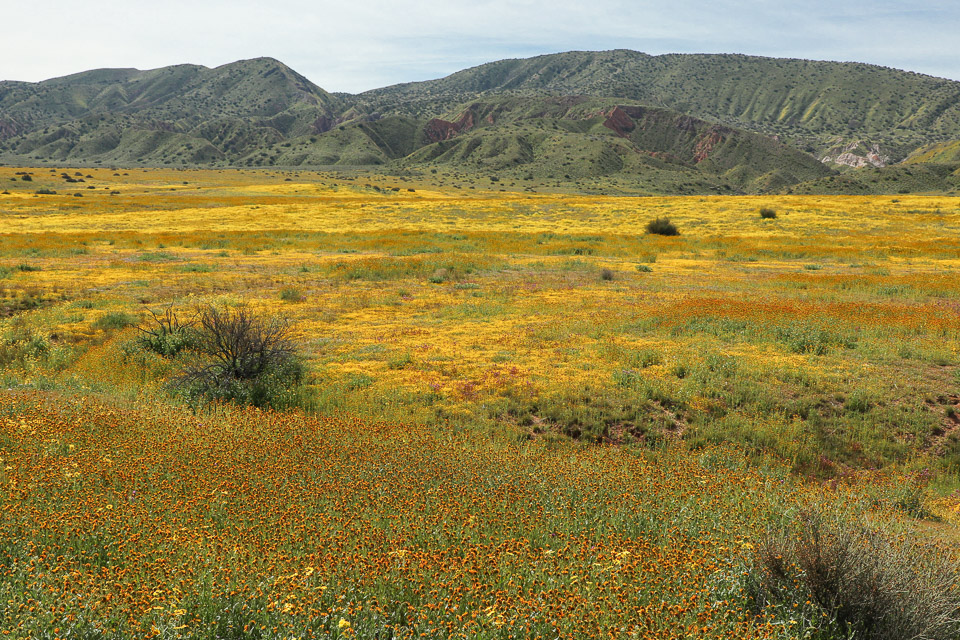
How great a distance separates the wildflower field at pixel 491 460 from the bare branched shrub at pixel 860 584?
30 millimetres

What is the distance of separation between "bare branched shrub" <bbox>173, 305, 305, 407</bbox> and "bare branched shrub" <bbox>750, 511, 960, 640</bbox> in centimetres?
894

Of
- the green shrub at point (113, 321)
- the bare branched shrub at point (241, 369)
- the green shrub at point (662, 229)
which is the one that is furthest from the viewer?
the green shrub at point (662, 229)

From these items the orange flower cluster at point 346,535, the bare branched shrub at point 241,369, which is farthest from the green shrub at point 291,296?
the orange flower cluster at point 346,535

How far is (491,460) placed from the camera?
7477mm

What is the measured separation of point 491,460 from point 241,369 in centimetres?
652

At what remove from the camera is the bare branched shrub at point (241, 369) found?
10.7m

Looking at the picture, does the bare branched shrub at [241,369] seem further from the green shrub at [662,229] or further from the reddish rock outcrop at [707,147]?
the reddish rock outcrop at [707,147]

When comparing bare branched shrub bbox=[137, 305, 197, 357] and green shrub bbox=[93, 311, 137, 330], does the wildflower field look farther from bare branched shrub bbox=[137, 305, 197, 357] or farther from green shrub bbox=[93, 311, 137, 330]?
bare branched shrub bbox=[137, 305, 197, 357]

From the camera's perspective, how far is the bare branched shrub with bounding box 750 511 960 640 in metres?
4.29

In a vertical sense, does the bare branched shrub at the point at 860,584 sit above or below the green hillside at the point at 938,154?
below

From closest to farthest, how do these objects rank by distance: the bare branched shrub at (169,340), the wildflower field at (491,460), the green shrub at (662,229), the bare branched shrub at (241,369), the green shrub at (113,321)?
1. the wildflower field at (491,460)
2. the bare branched shrub at (241,369)
3. the bare branched shrub at (169,340)
4. the green shrub at (113,321)
5. the green shrub at (662,229)

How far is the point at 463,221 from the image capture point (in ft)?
178

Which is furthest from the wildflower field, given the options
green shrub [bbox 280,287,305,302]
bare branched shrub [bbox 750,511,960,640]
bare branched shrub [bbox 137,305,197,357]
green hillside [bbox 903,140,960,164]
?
green hillside [bbox 903,140,960,164]

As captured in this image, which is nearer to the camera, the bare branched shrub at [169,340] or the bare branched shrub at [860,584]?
the bare branched shrub at [860,584]
